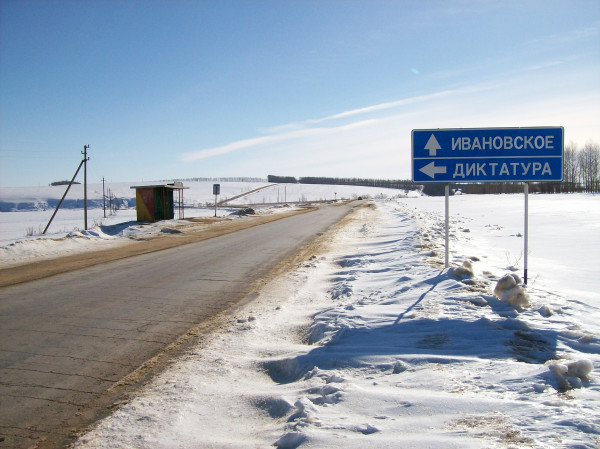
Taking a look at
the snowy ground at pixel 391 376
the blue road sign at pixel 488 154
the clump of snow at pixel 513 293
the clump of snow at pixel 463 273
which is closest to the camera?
the snowy ground at pixel 391 376

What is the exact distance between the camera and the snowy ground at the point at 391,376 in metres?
3.06

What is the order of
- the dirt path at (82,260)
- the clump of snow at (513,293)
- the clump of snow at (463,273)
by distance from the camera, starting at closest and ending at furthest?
the clump of snow at (513,293)
the clump of snow at (463,273)
the dirt path at (82,260)

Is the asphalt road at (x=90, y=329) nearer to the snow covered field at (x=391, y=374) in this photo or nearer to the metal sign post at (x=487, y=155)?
the snow covered field at (x=391, y=374)

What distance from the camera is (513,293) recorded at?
5.58 meters

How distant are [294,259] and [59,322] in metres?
7.10

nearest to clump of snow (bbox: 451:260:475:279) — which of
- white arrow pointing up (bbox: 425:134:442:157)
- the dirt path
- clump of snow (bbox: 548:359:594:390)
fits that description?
white arrow pointing up (bbox: 425:134:442:157)

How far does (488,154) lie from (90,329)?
697 cm

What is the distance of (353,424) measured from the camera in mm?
3211

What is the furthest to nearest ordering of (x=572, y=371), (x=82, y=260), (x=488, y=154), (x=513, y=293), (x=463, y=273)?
(x=82, y=260)
(x=488, y=154)
(x=463, y=273)
(x=513, y=293)
(x=572, y=371)

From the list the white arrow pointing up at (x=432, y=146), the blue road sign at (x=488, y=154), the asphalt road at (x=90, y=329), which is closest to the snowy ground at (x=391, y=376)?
the asphalt road at (x=90, y=329)

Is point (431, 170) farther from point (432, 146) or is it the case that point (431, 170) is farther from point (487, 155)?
point (487, 155)

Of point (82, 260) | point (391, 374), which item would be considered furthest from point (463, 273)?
point (82, 260)

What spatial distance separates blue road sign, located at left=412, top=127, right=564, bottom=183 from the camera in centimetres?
758

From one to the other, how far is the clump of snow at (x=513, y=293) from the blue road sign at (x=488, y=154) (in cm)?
260
